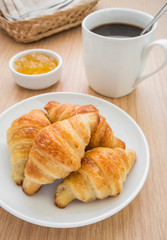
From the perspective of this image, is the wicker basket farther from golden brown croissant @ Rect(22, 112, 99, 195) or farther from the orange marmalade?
golden brown croissant @ Rect(22, 112, 99, 195)

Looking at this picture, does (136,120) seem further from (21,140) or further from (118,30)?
(21,140)

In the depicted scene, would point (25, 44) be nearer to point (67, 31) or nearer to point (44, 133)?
point (67, 31)

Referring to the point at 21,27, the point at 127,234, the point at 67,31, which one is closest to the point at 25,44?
the point at 21,27

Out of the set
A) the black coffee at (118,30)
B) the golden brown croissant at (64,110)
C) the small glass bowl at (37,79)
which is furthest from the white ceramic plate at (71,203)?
the black coffee at (118,30)

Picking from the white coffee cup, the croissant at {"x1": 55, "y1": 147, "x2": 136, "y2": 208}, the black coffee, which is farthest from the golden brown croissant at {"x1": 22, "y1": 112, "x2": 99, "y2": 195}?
the black coffee

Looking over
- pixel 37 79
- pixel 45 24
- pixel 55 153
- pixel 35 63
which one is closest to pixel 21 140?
pixel 55 153

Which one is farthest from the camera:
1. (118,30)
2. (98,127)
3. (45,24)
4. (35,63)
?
(45,24)

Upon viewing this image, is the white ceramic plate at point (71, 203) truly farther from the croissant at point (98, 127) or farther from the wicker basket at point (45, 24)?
the wicker basket at point (45, 24)
